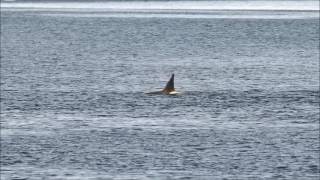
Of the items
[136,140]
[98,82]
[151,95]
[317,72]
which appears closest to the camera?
[136,140]

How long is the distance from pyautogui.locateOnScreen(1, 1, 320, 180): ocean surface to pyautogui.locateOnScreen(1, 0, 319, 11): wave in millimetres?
2484

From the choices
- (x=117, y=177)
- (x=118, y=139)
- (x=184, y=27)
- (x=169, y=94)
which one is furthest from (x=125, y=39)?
(x=117, y=177)

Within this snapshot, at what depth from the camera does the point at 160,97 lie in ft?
51.6

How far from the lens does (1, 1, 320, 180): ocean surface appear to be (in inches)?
418

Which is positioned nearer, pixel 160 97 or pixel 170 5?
pixel 160 97

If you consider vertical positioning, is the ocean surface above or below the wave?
above

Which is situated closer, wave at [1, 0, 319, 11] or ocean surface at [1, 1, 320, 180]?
ocean surface at [1, 1, 320, 180]

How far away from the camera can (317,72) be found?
61.3 feet

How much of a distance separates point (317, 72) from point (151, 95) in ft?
13.2

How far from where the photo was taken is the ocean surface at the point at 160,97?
10625mm

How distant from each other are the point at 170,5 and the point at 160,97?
1823 centimetres

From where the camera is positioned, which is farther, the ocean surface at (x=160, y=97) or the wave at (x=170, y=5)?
the wave at (x=170, y=5)

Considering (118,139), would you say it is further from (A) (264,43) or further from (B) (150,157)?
(A) (264,43)

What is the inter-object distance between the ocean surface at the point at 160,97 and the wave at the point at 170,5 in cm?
248
